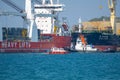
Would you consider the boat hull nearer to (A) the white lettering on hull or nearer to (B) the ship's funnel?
(A) the white lettering on hull

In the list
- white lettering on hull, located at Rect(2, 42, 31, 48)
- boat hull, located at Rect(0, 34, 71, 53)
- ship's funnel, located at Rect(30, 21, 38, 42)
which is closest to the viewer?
white lettering on hull, located at Rect(2, 42, 31, 48)

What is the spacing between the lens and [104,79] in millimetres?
32594

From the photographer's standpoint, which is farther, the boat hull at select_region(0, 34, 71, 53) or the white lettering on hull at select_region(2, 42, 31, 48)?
the boat hull at select_region(0, 34, 71, 53)

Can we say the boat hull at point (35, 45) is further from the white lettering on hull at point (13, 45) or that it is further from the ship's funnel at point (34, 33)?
the ship's funnel at point (34, 33)

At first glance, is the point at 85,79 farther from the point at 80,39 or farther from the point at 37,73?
the point at 80,39

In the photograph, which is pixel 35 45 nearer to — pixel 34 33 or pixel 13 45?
pixel 34 33

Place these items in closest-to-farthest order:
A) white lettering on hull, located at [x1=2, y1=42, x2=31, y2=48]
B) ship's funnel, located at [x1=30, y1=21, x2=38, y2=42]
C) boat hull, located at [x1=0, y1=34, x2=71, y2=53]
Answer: white lettering on hull, located at [x1=2, y1=42, x2=31, y2=48]
boat hull, located at [x1=0, y1=34, x2=71, y2=53]
ship's funnel, located at [x1=30, y1=21, x2=38, y2=42]

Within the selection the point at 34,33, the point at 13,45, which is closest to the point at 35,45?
the point at 34,33

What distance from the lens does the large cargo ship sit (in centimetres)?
8312

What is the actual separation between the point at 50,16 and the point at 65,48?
18.5ft

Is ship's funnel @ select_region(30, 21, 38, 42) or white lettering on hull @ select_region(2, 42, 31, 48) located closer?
white lettering on hull @ select_region(2, 42, 31, 48)

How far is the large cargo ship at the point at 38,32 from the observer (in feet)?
273

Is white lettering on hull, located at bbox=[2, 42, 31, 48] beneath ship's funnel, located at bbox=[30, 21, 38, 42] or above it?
beneath

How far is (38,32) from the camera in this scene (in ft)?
290
